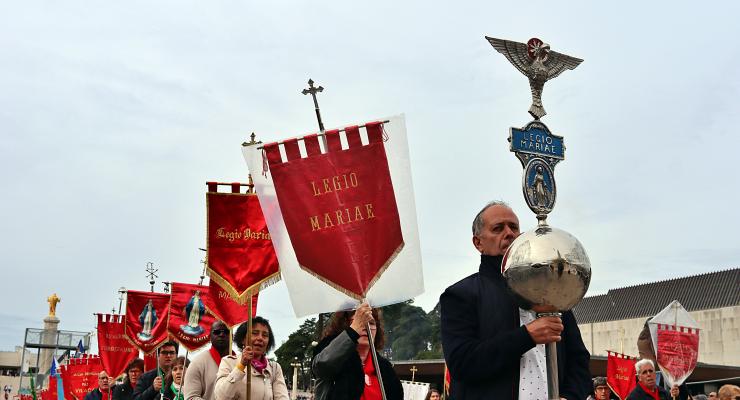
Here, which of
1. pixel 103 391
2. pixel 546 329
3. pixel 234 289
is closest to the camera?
pixel 546 329

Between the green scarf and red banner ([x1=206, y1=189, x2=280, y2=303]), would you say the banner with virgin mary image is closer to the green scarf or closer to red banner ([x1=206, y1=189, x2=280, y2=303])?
red banner ([x1=206, y1=189, x2=280, y2=303])

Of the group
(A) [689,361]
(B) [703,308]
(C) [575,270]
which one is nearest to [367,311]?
(C) [575,270]

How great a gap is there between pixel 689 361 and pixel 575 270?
7.80 m

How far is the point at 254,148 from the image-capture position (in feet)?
17.7

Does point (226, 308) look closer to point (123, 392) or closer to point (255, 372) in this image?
point (255, 372)

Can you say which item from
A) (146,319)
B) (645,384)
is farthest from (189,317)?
(645,384)

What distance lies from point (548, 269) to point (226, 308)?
558 centimetres

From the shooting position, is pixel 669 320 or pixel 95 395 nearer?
pixel 669 320

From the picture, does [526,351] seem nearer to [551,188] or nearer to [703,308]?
[551,188]

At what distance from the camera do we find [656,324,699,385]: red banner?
998 centimetres

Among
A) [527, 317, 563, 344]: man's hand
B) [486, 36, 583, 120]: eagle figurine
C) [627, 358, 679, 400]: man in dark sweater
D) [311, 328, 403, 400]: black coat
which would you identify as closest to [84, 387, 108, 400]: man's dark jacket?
[627, 358, 679, 400]: man in dark sweater

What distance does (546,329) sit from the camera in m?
3.40

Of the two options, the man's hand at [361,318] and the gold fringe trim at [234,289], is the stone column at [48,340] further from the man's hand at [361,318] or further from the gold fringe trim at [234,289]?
the man's hand at [361,318]

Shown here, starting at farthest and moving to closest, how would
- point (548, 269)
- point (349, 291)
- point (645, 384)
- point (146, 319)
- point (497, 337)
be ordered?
point (146, 319) → point (645, 384) → point (349, 291) → point (497, 337) → point (548, 269)
